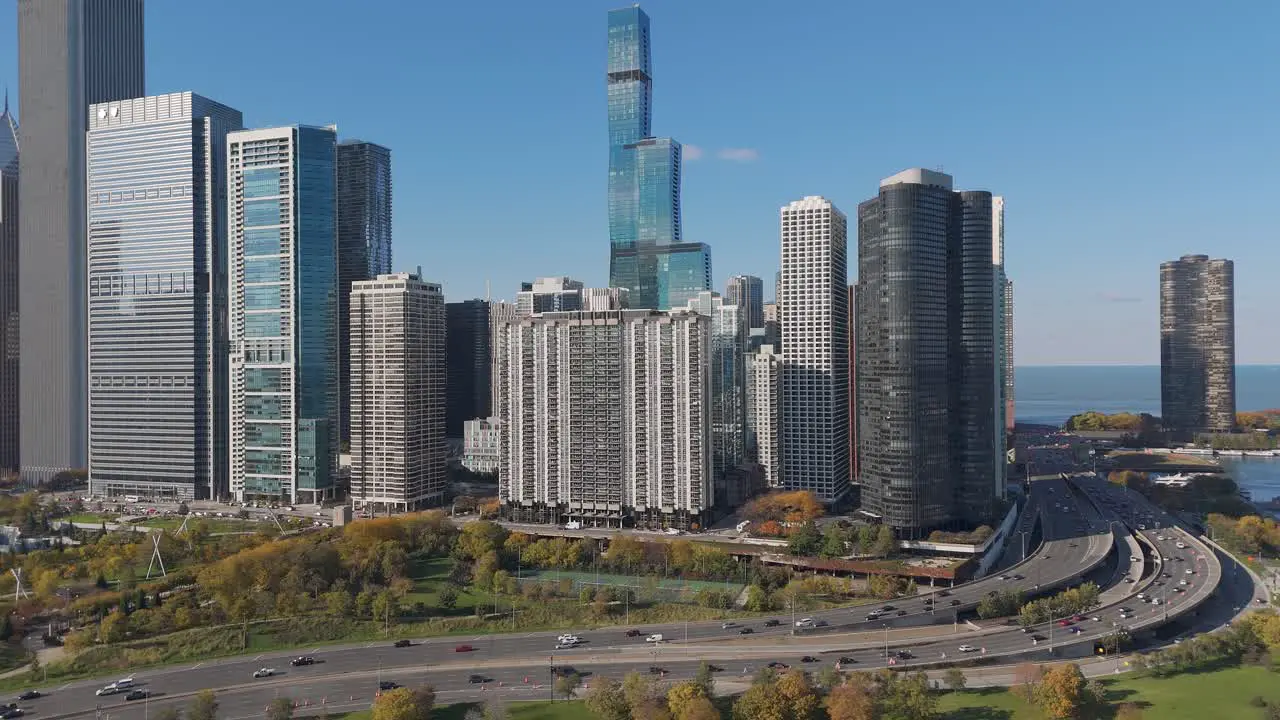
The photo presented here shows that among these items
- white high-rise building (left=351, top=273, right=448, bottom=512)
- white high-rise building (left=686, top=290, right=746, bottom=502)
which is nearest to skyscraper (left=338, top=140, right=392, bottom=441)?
white high-rise building (left=351, top=273, right=448, bottom=512)

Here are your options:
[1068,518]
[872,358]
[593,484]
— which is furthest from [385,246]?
[1068,518]

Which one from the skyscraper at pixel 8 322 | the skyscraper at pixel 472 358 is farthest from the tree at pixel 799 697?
the skyscraper at pixel 8 322

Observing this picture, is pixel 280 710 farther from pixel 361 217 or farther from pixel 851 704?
pixel 361 217

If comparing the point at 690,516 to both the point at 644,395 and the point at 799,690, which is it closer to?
the point at 644,395

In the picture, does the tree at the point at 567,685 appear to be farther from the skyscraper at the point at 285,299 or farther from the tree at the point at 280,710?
the skyscraper at the point at 285,299

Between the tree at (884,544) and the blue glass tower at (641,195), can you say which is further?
the blue glass tower at (641,195)

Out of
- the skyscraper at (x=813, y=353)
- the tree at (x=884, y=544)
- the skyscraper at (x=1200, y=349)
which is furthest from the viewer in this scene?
the skyscraper at (x=1200, y=349)

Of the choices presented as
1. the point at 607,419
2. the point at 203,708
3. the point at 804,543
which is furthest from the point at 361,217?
the point at 203,708
